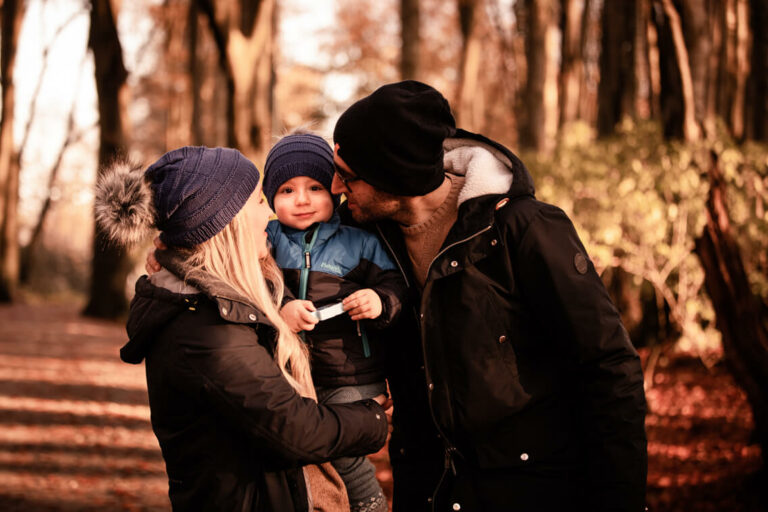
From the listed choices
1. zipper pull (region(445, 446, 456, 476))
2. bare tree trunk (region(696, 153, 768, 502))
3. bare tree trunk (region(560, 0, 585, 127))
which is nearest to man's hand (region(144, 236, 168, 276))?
zipper pull (region(445, 446, 456, 476))

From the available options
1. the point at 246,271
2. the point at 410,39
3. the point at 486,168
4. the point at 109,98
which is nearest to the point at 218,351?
the point at 246,271

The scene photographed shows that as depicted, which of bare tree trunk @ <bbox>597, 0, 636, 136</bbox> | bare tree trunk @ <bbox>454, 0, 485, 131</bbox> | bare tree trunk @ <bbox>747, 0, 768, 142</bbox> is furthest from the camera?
bare tree trunk @ <bbox>454, 0, 485, 131</bbox>

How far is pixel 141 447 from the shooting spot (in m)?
7.40

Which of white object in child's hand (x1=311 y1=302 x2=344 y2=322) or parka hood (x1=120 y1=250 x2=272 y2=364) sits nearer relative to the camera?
parka hood (x1=120 y1=250 x2=272 y2=364)

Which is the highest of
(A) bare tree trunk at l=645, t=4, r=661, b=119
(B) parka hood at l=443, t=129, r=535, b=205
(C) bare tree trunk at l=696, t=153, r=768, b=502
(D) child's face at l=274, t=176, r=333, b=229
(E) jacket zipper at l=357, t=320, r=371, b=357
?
(A) bare tree trunk at l=645, t=4, r=661, b=119

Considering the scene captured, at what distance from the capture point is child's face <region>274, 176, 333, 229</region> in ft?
9.15

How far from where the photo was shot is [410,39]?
42.2 ft

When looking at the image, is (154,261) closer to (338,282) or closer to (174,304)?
(174,304)

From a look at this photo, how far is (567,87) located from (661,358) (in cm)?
738

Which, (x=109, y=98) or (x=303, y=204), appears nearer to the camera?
(x=303, y=204)

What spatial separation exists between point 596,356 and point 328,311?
93 centimetres

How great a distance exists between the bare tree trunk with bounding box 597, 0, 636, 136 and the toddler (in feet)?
33.0

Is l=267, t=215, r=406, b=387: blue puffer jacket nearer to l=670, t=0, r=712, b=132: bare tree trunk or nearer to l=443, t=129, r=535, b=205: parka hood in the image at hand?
l=443, t=129, r=535, b=205: parka hood

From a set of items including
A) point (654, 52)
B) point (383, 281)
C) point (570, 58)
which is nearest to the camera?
point (383, 281)
